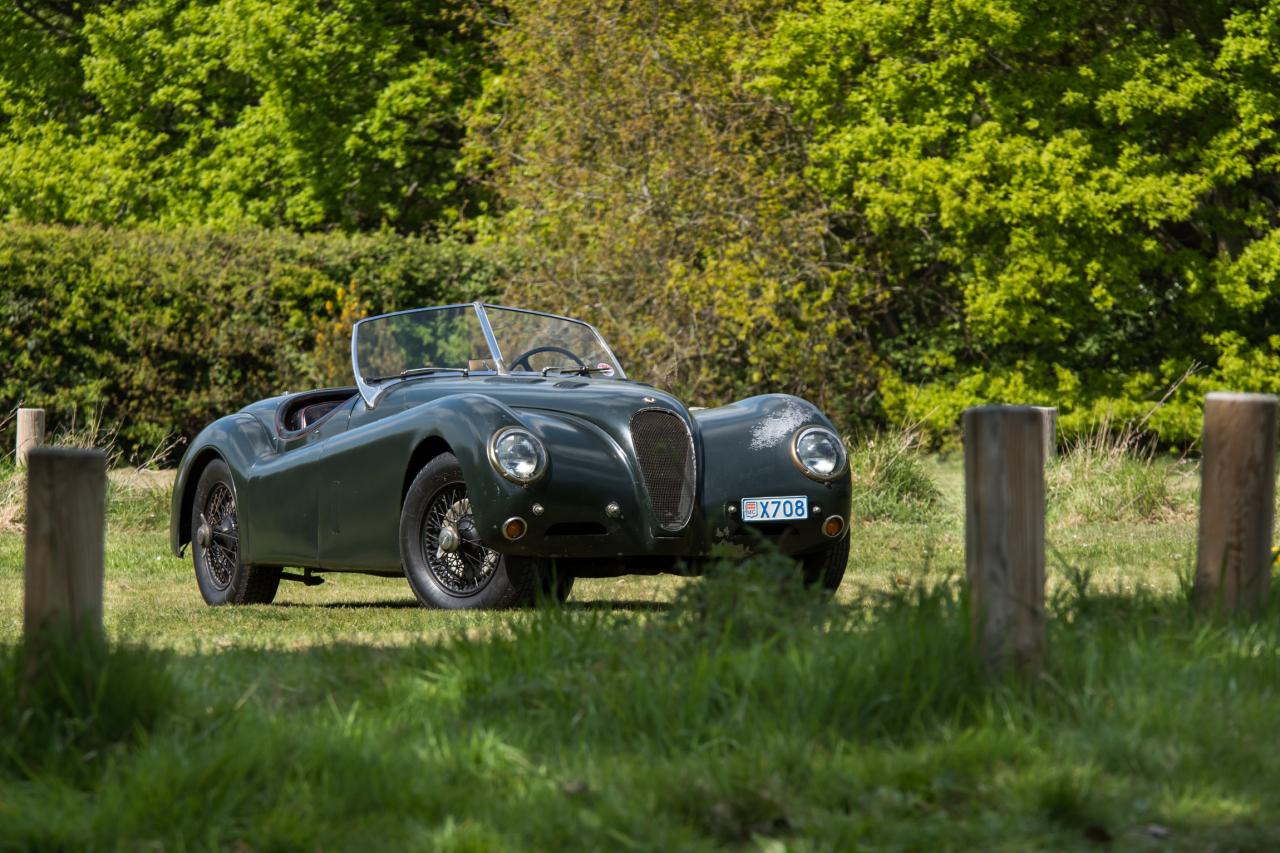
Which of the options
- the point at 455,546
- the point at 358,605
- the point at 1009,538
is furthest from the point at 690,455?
the point at 1009,538

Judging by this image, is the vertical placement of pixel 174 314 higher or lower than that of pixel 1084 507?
higher

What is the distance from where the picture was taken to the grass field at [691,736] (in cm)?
443

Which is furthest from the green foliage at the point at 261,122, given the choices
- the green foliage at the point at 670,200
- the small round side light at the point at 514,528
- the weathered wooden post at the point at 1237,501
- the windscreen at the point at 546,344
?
the weathered wooden post at the point at 1237,501

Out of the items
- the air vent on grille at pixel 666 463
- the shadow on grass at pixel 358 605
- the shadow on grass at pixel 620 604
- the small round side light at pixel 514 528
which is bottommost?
the shadow on grass at pixel 358 605

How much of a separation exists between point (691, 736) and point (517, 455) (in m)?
4.02

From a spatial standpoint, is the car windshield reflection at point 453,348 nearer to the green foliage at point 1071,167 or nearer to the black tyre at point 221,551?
the black tyre at point 221,551

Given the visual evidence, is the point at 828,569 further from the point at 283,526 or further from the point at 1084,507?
the point at 1084,507

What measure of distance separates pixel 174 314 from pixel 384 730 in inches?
670

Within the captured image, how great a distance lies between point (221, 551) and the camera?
1152 centimetres

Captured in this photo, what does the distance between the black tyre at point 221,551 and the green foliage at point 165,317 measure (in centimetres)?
893

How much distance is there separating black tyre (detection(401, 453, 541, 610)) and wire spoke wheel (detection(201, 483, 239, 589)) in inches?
87.1

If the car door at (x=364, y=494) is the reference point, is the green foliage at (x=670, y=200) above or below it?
above

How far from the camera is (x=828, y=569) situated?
991cm

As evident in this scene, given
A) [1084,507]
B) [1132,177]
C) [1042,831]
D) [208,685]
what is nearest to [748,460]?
[208,685]
